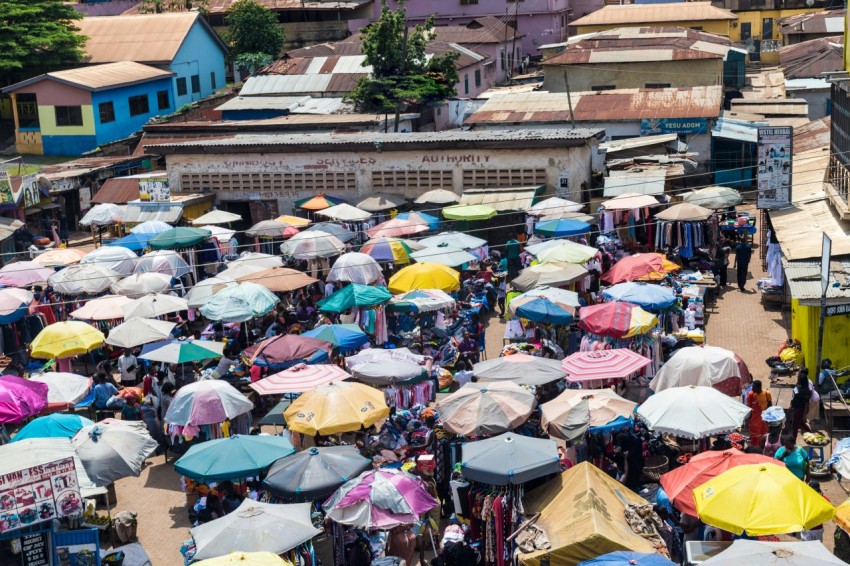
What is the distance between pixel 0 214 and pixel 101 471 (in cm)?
1952

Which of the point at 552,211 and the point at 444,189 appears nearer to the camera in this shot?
the point at 552,211

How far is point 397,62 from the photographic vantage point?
130 ft

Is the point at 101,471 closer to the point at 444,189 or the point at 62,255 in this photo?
the point at 62,255

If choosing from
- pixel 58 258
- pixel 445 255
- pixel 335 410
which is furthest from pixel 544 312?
pixel 58 258

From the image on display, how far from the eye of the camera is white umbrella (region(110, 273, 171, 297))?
22.6 metres

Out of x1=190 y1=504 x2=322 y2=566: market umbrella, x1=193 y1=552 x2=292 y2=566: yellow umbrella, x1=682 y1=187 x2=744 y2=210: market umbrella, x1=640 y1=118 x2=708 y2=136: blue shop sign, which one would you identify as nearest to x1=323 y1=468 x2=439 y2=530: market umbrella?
x1=190 y1=504 x2=322 y2=566: market umbrella

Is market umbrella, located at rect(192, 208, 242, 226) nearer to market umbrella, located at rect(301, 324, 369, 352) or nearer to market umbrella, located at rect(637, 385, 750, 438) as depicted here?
market umbrella, located at rect(301, 324, 369, 352)

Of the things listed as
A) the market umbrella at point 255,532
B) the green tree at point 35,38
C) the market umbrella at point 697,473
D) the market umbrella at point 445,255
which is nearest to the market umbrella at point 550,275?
the market umbrella at point 445,255

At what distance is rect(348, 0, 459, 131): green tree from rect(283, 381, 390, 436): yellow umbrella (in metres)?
23.6

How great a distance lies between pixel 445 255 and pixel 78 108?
26706 mm

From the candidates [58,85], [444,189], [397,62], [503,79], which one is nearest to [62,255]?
[444,189]

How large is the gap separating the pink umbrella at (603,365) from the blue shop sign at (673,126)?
62.3ft

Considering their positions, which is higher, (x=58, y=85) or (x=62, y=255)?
(x=58, y=85)

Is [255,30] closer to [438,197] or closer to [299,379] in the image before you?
[438,197]
